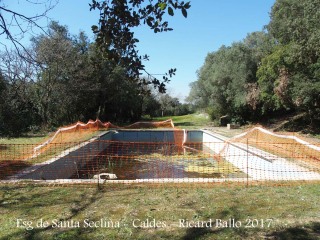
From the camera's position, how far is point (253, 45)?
2611cm

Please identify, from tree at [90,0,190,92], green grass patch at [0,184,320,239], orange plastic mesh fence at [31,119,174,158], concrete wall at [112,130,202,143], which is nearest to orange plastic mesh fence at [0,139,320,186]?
orange plastic mesh fence at [31,119,174,158]

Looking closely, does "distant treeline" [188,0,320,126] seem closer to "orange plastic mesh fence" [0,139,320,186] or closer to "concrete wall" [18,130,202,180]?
"orange plastic mesh fence" [0,139,320,186]

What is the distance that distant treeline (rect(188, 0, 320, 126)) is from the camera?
1602cm

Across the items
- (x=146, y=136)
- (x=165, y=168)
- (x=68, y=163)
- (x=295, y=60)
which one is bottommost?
(x=165, y=168)

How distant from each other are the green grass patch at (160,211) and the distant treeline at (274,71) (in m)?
11.3

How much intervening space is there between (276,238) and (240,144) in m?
10.1

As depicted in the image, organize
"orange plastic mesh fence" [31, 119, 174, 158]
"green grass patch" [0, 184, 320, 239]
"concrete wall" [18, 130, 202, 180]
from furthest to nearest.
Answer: "orange plastic mesh fence" [31, 119, 174, 158] → "concrete wall" [18, 130, 202, 180] → "green grass patch" [0, 184, 320, 239]

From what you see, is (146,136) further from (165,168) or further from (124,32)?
(124,32)

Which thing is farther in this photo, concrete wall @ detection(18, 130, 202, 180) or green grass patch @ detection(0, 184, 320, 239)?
concrete wall @ detection(18, 130, 202, 180)

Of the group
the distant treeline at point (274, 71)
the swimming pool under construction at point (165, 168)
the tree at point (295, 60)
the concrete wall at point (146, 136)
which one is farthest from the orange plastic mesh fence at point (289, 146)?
the concrete wall at point (146, 136)

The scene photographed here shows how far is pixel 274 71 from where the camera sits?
1880 centimetres

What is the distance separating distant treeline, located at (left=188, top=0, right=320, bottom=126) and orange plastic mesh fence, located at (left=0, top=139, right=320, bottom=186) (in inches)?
221

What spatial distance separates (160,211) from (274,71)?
1591 centimetres

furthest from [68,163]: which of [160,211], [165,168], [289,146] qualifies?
[289,146]
